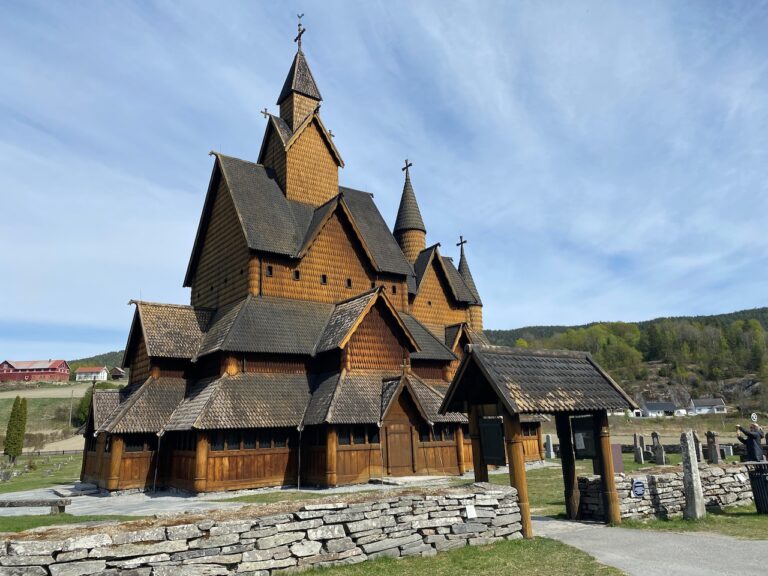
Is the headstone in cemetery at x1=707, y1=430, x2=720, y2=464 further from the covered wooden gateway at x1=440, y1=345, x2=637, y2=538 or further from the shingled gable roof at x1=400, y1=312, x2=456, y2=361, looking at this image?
the covered wooden gateway at x1=440, y1=345, x2=637, y2=538

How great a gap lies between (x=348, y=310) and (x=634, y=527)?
655 inches

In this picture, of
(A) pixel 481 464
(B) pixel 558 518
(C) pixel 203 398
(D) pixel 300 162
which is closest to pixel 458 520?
(A) pixel 481 464

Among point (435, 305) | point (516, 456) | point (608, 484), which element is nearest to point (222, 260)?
point (435, 305)

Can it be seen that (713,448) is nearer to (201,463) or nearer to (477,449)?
(477,449)

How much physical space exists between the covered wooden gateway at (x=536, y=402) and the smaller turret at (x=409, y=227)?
2566 centimetres

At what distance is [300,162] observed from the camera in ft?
104

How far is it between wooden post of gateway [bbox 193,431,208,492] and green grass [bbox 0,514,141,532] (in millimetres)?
5321

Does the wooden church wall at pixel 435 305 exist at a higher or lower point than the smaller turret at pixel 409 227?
lower

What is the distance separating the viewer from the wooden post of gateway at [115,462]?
22.1 m

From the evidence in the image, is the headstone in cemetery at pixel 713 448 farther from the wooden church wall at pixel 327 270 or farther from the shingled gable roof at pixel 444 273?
the wooden church wall at pixel 327 270

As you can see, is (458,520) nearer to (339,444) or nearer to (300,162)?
(339,444)

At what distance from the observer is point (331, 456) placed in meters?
22.1

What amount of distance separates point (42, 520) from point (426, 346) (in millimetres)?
19432

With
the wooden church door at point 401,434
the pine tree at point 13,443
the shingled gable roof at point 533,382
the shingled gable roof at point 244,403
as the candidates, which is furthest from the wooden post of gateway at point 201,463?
the pine tree at point 13,443
